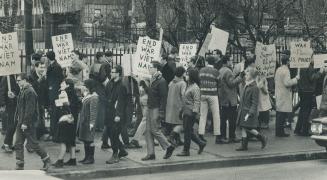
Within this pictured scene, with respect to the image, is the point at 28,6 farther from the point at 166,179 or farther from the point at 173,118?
the point at 166,179

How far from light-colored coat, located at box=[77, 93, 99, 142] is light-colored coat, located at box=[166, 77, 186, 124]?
170cm

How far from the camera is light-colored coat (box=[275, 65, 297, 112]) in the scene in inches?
587

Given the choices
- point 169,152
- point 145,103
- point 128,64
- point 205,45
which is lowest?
point 169,152

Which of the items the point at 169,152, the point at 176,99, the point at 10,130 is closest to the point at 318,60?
the point at 176,99

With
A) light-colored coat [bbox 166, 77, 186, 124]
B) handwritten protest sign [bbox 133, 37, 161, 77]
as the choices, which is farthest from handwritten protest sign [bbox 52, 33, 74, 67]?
light-colored coat [bbox 166, 77, 186, 124]

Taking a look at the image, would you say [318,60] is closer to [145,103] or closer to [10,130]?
[145,103]

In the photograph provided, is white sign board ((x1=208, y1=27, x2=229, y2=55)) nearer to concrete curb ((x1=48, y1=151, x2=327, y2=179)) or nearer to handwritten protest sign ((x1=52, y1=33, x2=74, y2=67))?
handwritten protest sign ((x1=52, y1=33, x2=74, y2=67))

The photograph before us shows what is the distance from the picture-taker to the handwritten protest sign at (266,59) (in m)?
15.4

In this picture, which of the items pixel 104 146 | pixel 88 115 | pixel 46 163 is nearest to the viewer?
pixel 46 163

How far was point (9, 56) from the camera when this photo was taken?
497 inches

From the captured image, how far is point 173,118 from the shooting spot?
1248 cm

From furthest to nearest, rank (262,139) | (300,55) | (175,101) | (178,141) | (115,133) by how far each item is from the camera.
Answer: (300,55), (178,141), (262,139), (175,101), (115,133)

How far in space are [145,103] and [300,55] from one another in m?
A: 4.90

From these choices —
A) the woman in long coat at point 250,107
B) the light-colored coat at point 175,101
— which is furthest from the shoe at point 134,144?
the woman in long coat at point 250,107
